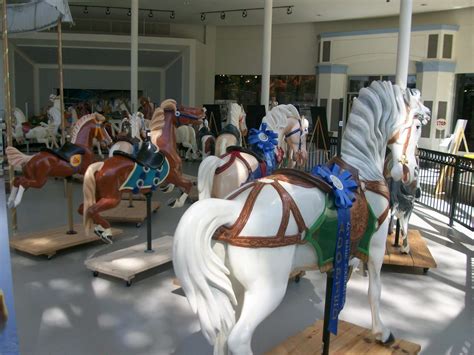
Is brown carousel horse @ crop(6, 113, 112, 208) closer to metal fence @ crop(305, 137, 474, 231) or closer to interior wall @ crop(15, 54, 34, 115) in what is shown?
metal fence @ crop(305, 137, 474, 231)

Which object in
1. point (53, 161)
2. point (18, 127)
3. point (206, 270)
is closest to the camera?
point (206, 270)

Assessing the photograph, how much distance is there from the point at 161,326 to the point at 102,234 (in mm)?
1528

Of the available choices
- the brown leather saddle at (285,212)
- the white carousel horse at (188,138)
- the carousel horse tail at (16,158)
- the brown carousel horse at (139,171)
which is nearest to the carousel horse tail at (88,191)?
the brown carousel horse at (139,171)

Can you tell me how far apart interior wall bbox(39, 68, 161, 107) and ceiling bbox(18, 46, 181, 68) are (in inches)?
13.3

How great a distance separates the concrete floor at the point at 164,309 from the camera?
3176 millimetres

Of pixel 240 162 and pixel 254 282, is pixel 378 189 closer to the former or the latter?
pixel 254 282

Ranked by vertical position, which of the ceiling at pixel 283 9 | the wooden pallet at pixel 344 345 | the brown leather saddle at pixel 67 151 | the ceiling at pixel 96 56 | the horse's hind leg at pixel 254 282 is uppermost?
the ceiling at pixel 283 9

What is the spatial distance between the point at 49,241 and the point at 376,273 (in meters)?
3.66

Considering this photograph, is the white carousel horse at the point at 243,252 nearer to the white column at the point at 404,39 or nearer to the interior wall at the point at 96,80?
the white column at the point at 404,39

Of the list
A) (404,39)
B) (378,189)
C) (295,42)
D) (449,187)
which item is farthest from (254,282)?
(295,42)

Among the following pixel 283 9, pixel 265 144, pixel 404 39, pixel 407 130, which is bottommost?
pixel 265 144

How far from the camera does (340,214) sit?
7.47ft

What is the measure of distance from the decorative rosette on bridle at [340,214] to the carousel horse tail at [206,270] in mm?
583

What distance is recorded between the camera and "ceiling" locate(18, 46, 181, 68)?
1599 centimetres
